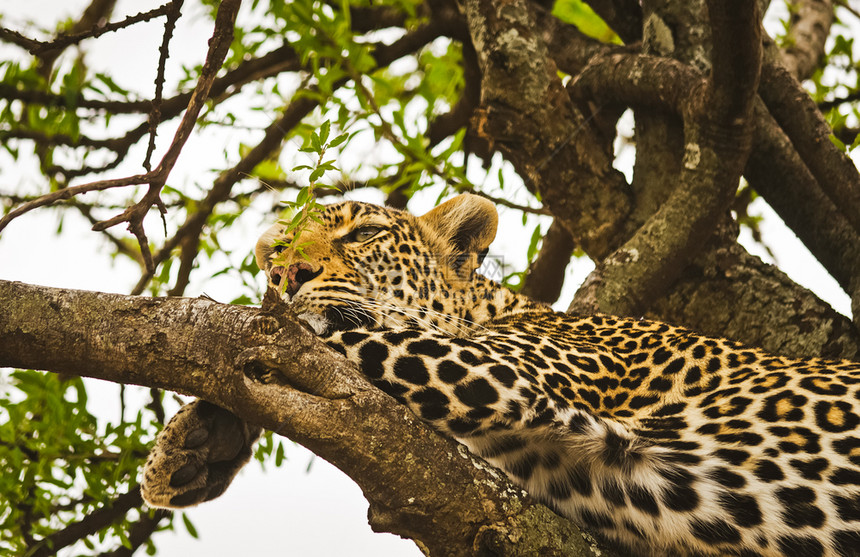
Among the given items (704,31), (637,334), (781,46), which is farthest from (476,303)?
(781,46)

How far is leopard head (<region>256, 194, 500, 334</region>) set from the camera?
3.78m

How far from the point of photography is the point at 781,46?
6.99 metres

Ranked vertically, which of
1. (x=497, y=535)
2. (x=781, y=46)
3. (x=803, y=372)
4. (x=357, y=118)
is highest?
(x=781, y=46)

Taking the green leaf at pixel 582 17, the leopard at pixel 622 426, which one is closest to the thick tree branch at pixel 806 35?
the green leaf at pixel 582 17

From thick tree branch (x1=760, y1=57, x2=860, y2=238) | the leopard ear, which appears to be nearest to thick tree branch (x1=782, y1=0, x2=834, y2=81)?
thick tree branch (x1=760, y1=57, x2=860, y2=238)

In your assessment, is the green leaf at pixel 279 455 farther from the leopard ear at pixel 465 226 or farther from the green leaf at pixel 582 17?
the green leaf at pixel 582 17

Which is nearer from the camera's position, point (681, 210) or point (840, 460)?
point (840, 460)

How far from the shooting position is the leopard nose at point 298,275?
3.76 meters

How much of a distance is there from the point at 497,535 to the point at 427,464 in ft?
1.03

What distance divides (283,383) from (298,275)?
1.29 m

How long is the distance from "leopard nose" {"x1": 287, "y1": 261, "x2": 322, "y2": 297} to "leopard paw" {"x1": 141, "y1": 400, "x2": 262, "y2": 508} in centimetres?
71

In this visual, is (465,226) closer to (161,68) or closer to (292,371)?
(161,68)

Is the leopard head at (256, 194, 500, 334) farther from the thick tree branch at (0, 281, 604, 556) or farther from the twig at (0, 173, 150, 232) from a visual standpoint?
the twig at (0, 173, 150, 232)

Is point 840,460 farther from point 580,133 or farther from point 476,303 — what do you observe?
point 580,133
